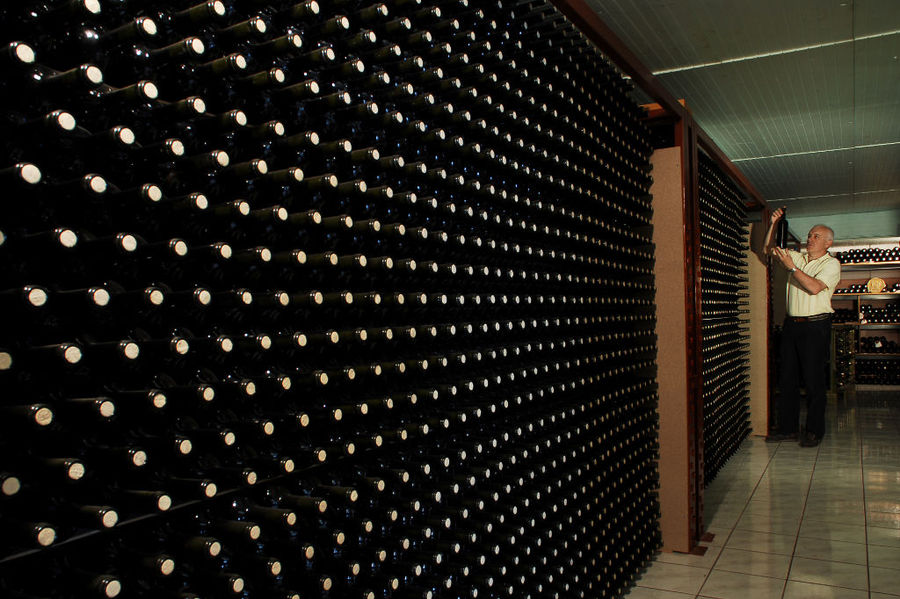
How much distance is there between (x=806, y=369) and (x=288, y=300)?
5916mm

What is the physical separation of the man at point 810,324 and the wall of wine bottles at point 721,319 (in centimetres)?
40

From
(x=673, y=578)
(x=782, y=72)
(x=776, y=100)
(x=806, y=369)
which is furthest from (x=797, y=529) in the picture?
(x=776, y=100)

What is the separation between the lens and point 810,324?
5941 millimetres

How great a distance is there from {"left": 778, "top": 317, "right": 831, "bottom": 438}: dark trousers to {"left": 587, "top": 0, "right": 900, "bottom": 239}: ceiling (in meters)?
1.93

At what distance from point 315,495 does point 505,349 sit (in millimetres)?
803

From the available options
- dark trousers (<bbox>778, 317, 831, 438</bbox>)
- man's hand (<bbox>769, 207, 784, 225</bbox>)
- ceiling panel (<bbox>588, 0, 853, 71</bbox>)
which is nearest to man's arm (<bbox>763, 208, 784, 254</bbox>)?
man's hand (<bbox>769, 207, 784, 225</bbox>)

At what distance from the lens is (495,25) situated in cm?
194

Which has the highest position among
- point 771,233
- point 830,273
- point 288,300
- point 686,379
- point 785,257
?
point 771,233

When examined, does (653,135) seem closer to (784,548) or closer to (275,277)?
(784,548)

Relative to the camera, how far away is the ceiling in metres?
3.91

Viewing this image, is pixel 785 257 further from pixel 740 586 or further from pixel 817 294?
pixel 740 586

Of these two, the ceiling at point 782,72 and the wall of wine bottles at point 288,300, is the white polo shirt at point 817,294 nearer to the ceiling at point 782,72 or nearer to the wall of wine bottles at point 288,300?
the ceiling at point 782,72

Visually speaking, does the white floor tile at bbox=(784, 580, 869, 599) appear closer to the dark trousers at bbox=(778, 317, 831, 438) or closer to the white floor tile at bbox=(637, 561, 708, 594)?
the white floor tile at bbox=(637, 561, 708, 594)

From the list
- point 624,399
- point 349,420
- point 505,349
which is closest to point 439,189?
point 505,349
